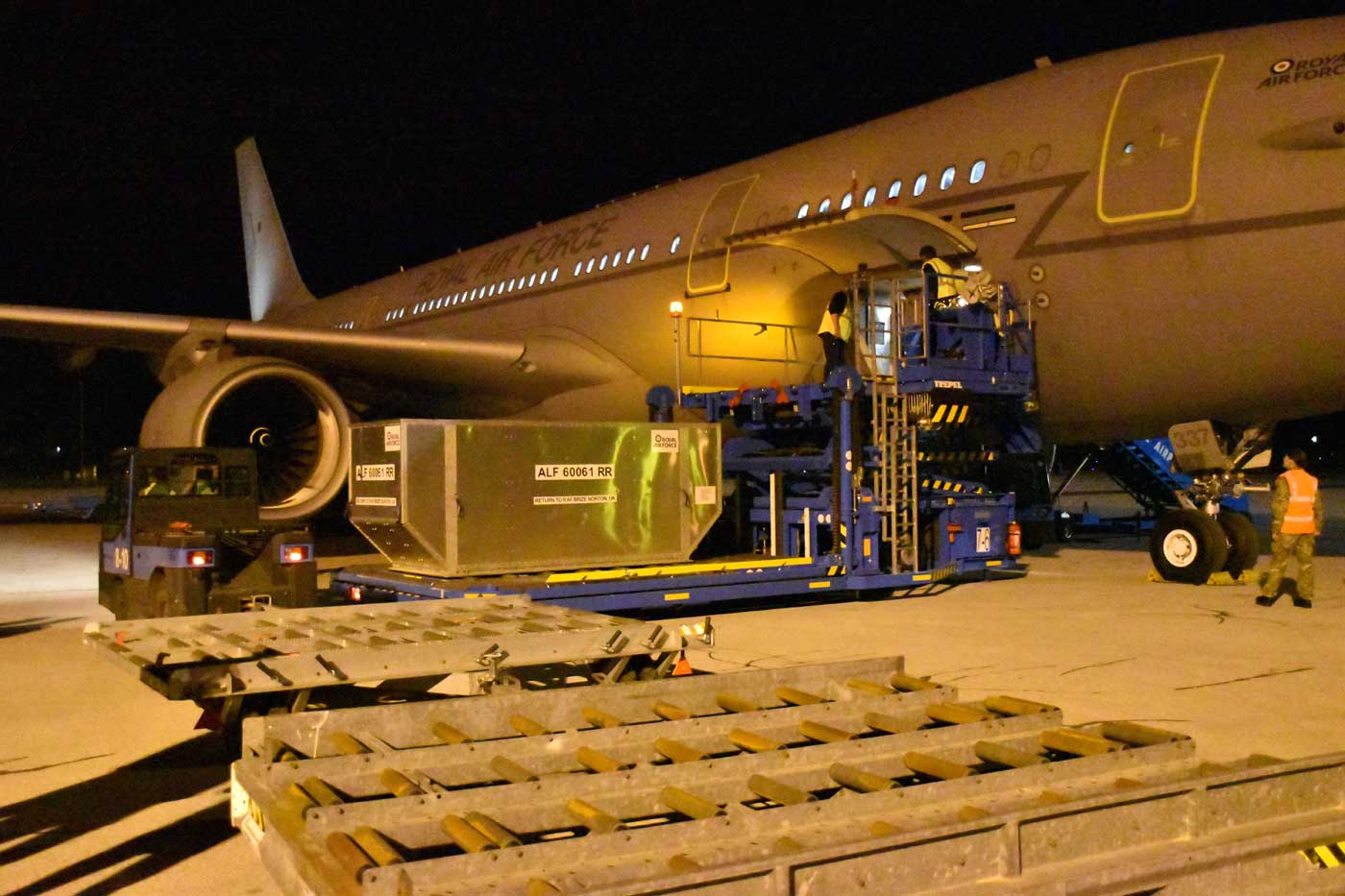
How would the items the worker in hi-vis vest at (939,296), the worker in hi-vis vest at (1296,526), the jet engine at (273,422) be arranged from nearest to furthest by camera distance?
1. the worker in hi-vis vest at (1296,526)
2. the worker in hi-vis vest at (939,296)
3. the jet engine at (273,422)

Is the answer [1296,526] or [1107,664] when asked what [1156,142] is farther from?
[1107,664]

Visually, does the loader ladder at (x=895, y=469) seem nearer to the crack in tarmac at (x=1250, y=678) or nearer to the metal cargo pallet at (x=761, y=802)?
the crack in tarmac at (x=1250, y=678)

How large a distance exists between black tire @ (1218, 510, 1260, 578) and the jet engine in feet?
24.7

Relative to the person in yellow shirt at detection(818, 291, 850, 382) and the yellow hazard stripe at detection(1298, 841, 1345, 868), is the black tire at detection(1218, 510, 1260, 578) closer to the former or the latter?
the person in yellow shirt at detection(818, 291, 850, 382)

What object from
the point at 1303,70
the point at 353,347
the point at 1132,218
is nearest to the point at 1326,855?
the point at 1132,218

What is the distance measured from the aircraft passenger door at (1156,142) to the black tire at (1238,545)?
3285 millimetres

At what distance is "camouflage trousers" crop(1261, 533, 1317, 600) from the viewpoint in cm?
891

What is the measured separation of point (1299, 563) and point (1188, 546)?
3.64 ft

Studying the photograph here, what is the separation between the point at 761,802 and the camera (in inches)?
129

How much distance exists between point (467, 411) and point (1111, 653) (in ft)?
33.9

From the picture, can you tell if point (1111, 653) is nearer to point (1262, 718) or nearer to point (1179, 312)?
point (1262, 718)

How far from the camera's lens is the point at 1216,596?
9.51 meters

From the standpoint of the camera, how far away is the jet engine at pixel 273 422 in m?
11.0

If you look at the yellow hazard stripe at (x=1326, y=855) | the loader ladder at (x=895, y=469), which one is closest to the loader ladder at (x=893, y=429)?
→ the loader ladder at (x=895, y=469)
